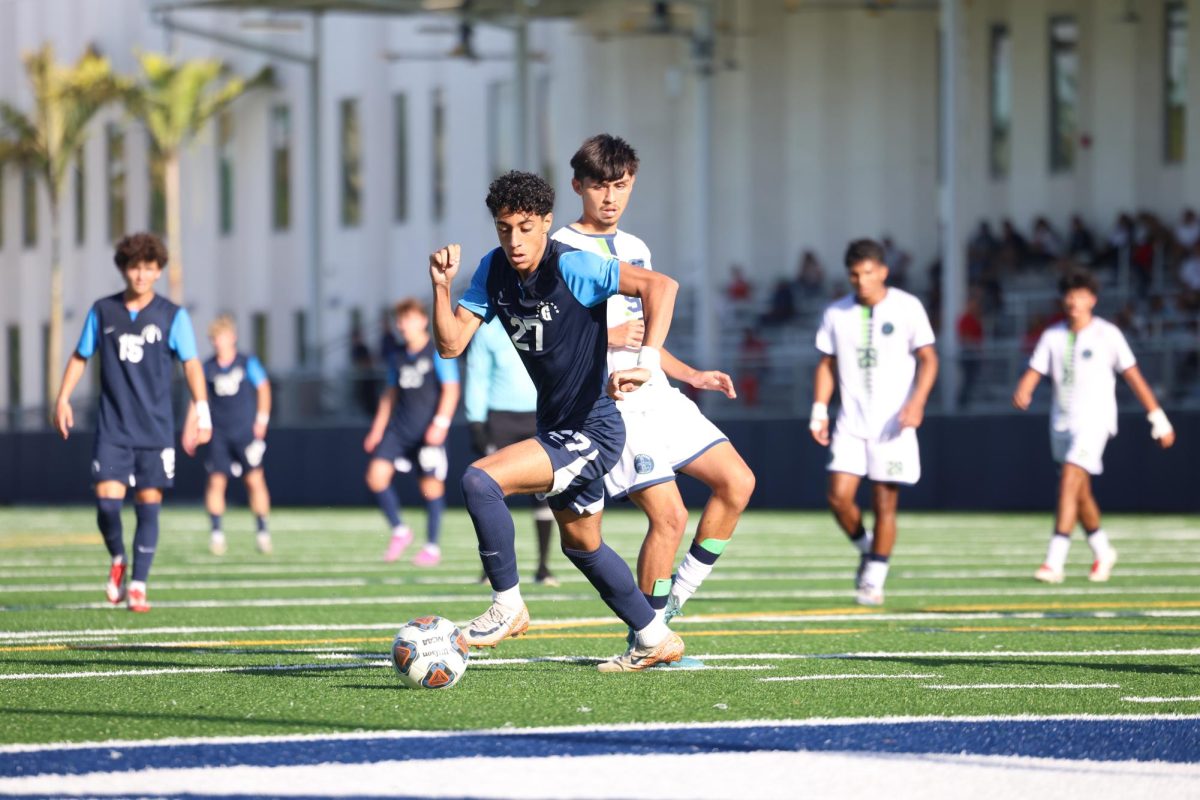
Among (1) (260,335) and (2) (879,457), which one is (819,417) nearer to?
(2) (879,457)

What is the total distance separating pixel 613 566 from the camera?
8055mm

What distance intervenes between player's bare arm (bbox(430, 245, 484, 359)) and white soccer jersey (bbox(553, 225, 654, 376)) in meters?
0.74

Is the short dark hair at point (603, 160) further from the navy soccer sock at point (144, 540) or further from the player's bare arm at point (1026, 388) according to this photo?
the player's bare arm at point (1026, 388)

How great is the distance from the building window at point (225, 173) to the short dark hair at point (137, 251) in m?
36.1

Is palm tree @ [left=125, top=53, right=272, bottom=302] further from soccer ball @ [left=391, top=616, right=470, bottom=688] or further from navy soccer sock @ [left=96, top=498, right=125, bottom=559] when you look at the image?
soccer ball @ [left=391, top=616, right=470, bottom=688]

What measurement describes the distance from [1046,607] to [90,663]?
17.7 ft

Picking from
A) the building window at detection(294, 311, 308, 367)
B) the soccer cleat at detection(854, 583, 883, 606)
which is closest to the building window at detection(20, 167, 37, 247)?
the building window at detection(294, 311, 308, 367)

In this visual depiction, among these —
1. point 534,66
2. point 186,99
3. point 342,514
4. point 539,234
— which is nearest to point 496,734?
point 539,234

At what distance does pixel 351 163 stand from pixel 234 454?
85.5 ft

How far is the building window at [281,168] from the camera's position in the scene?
45.5m

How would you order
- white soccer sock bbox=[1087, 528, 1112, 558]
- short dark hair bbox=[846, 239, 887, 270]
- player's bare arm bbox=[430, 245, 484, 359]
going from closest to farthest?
1. player's bare arm bbox=[430, 245, 484, 359]
2. short dark hair bbox=[846, 239, 887, 270]
3. white soccer sock bbox=[1087, 528, 1112, 558]

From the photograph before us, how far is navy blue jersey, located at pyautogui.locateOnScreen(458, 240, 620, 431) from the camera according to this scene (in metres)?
7.82

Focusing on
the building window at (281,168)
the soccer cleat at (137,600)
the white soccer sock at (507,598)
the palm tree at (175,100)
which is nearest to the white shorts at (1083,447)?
the soccer cleat at (137,600)

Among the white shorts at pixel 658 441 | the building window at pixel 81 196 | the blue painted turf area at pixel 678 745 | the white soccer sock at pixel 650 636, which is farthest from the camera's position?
the building window at pixel 81 196
